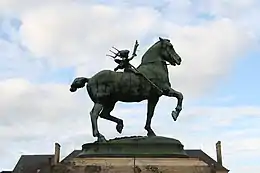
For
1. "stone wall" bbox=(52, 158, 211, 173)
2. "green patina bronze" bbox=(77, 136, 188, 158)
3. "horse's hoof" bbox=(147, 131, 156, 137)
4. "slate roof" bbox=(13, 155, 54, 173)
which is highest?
"slate roof" bbox=(13, 155, 54, 173)

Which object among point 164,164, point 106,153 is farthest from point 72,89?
point 164,164

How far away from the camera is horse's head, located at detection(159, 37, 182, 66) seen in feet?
43.4

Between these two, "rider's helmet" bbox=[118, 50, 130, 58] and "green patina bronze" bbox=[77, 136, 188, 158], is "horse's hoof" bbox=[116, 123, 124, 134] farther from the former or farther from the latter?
"rider's helmet" bbox=[118, 50, 130, 58]

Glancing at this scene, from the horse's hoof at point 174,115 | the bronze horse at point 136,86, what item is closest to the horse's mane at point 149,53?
the bronze horse at point 136,86

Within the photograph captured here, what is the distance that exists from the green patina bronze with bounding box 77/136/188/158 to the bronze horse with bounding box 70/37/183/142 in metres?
0.34

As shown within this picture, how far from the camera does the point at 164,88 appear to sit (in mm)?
12891

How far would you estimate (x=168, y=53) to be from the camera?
13.2 meters

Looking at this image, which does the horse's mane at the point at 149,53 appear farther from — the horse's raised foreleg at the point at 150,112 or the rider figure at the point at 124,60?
the horse's raised foreleg at the point at 150,112

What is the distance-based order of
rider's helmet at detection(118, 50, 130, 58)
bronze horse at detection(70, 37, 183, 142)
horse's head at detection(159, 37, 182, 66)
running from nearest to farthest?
1. bronze horse at detection(70, 37, 183, 142)
2. rider's helmet at detection(118, 50, 130, 58)
3. horse's head at detection(159, 37, 182, 66)

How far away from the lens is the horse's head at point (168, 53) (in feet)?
43.4

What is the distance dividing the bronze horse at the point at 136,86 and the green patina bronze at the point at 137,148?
34 cm

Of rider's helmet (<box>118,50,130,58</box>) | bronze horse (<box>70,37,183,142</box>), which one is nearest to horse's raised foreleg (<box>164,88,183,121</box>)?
bronze horse (<box>70,37,183,142</box>)

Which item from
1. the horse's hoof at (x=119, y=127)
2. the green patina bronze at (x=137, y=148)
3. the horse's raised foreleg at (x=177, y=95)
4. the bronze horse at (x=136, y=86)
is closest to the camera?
the green patina bronze at (x=137, y=148)

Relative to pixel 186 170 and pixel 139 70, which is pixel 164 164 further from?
pixel 139 70
